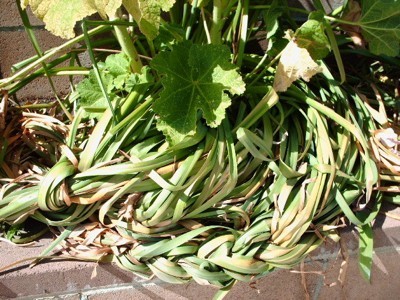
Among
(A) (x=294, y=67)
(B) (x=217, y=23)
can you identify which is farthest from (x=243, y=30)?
(A) (x=294, y=67)

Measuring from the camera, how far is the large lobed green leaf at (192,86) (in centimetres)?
102

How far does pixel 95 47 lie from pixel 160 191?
42cm

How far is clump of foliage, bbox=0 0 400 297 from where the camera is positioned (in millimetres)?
1053

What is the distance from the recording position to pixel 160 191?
108cm

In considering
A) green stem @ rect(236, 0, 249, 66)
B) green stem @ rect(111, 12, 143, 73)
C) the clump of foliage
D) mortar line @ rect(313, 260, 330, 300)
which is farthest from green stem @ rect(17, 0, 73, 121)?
mortar line @ rect(313, 260, 330, 300)

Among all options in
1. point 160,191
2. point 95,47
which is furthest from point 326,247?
point 95,47

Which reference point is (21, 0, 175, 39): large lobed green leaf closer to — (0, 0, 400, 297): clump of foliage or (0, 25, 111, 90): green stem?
(0, 0, 400, 297): clump of foliage

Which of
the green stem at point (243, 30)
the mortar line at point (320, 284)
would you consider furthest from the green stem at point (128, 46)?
the mortar line at point (320, 284)

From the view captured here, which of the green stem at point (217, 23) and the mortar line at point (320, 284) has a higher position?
the green stem at point (217, 23)

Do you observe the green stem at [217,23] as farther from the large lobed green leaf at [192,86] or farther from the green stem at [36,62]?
→ the green stem at [36,62]

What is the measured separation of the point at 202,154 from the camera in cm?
109

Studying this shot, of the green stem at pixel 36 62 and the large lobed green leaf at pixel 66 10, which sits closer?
the large lobed green leaf at pixel 66 10

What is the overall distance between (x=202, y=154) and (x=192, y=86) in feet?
0.46

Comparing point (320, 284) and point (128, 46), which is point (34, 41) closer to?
point (128, 46)
